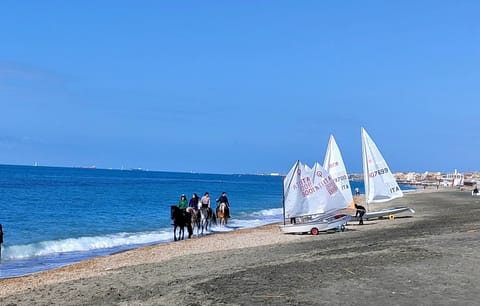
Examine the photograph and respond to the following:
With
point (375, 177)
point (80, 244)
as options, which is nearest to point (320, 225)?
point (375, 177)

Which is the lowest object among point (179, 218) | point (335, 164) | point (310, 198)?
point (179, 218)

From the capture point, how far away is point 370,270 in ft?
38.3

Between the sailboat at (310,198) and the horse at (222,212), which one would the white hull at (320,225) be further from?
the horse at (222,212)

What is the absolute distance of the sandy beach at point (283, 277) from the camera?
9.47 m

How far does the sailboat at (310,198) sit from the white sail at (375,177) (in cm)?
468

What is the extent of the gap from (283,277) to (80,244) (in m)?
15.2

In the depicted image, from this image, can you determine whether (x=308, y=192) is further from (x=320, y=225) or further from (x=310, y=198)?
(x=320, y=225)

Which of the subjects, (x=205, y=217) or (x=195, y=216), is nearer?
(x=195, y=216)

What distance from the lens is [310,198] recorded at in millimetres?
23000

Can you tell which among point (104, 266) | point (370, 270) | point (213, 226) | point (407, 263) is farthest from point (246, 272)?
point (213, 226)

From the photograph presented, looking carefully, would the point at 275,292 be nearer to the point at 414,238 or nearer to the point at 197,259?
the point at 197,259

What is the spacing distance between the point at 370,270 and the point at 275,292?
2878mm

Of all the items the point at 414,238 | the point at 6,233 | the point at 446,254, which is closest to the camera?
the point at 446,254

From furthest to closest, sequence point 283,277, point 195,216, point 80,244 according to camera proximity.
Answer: point 195,216 → point 80,244 → point 283,277
